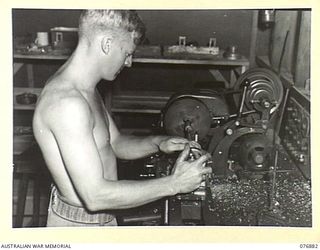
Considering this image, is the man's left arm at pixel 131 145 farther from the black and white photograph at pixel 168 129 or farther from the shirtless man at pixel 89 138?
the shirtless man at pixel 89 138

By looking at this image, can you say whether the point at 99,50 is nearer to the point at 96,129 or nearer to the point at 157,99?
the point at 96,129

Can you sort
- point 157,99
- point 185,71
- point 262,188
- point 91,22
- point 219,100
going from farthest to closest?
point 185,71, point 157,99, point 219,100, point 262,188, point 91,22

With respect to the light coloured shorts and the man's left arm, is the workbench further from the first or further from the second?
the light coloured shorts

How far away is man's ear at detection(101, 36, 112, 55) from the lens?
2.77ft

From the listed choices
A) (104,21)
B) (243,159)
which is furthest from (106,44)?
(243,159)

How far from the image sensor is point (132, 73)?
2119 mm

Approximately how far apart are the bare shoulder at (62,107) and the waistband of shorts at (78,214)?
20 centimetres

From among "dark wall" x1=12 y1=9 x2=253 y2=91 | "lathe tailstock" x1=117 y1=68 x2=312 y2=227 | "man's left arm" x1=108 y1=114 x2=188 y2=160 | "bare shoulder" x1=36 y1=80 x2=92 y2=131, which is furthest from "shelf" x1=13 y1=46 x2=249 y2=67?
"bare shoulder" x1=36 y1=80 x2=92 y2=131

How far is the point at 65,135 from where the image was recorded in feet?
2.59

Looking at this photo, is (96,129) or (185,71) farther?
(185,71)

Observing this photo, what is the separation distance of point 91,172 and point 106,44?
26cm

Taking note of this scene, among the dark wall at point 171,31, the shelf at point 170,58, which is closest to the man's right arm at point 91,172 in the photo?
the shelf at point 170,58
